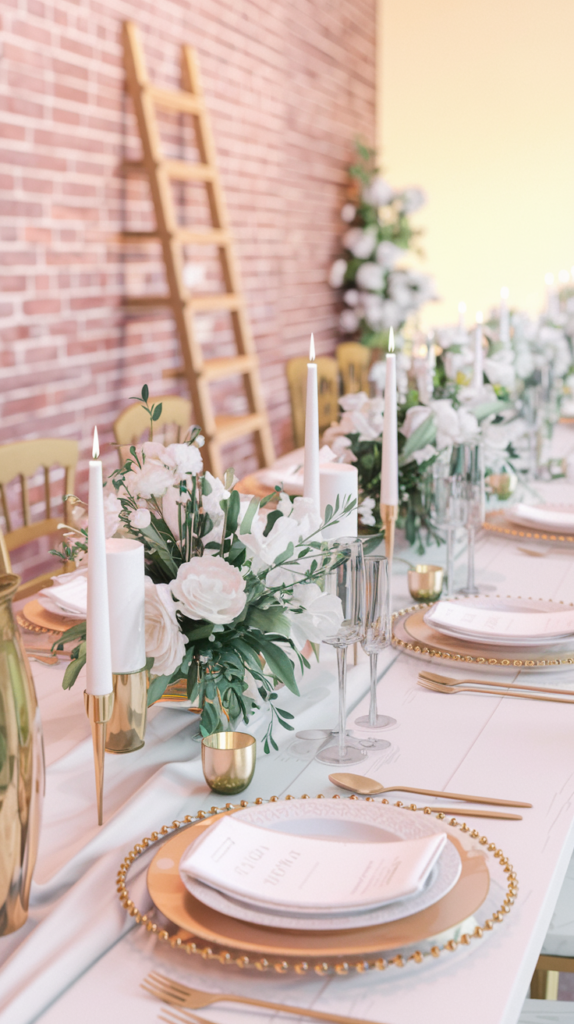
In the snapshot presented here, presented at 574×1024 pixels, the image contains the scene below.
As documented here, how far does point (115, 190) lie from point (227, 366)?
2.23ft

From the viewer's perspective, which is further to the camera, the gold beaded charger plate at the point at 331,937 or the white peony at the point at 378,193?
the white peony at the point at 378,193

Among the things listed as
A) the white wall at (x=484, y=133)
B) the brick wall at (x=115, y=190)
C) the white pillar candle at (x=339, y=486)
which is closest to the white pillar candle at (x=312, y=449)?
the white pillar candle at (x=339, y=486)

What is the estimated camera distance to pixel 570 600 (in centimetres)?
152

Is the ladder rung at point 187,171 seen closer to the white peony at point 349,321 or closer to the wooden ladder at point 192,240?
the wooden ladder at point 192,240

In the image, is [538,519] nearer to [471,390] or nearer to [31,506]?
[471,390]

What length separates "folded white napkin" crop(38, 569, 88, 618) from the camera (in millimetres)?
1382

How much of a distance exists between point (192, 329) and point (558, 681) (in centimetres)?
227

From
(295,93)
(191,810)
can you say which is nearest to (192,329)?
(295,93)

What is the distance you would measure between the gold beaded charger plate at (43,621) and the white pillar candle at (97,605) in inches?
20.9

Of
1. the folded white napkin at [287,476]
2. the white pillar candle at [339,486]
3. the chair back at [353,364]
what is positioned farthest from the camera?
the chair back at [353,364]

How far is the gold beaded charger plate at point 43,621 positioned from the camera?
138cm

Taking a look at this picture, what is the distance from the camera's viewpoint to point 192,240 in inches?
129

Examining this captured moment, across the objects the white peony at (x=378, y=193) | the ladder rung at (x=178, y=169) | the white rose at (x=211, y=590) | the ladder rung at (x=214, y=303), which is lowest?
the white rose at (x=211, y=590)

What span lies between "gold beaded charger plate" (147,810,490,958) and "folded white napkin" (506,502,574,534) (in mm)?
1166
